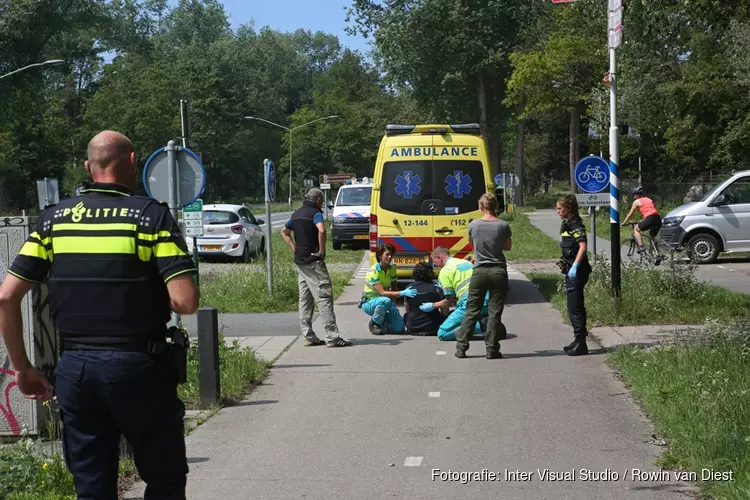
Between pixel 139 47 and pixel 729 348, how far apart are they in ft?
311

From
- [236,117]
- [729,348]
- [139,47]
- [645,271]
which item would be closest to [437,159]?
[645,271]

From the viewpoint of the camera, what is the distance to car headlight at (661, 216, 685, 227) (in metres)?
21.5

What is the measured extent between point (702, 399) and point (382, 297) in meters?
5.96

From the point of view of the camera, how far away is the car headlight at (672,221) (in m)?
21.5

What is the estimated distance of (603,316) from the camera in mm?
12500

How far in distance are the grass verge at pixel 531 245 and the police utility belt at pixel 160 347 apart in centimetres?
2038

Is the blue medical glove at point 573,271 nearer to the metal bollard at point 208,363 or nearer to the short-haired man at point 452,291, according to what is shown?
the short-haired man at point 452,291

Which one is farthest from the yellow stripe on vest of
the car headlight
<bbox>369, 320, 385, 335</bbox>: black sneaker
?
the car headlight

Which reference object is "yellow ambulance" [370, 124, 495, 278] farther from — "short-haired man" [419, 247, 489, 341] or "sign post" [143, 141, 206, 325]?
"sign post" [143, 141, 206, 325]

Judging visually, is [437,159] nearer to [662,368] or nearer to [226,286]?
[226,286]

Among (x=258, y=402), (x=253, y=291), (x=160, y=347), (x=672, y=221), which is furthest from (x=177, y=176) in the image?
(x=672, y=221)

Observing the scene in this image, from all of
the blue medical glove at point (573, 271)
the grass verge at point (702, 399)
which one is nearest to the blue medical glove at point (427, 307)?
the blue medical glove at point (573, 271)

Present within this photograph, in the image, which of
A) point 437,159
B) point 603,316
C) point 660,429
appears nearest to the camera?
point 660,429

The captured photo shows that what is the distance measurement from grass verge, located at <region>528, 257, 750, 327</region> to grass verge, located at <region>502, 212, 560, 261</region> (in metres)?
9.86
